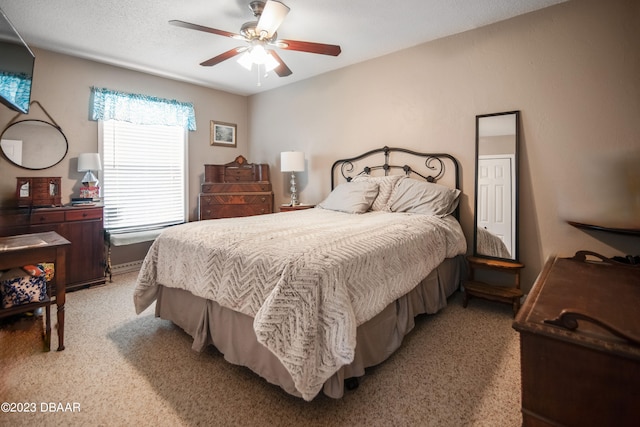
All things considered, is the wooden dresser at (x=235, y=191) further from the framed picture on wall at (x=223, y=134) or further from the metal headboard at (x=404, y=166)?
the metal headboard at (x=404, y=166)

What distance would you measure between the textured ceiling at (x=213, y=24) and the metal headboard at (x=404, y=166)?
114cm

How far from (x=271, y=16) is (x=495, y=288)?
109 inches

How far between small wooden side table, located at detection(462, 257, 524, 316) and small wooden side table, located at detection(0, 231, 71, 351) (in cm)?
307

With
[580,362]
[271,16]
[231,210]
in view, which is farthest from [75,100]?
[580,362]

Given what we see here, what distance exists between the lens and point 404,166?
3371mm

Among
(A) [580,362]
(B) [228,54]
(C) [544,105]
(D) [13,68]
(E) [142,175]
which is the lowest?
(A) [580,362]

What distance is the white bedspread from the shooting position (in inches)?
52.6

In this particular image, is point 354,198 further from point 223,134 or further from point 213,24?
point 223,134

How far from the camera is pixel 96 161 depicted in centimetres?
334

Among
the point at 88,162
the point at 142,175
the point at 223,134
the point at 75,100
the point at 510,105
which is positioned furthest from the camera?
the point at 223,134

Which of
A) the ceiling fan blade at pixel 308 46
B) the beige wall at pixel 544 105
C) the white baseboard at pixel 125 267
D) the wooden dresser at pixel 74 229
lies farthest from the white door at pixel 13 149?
the beige wall at pixel 544 105

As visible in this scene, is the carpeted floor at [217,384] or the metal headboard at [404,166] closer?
the carpeted floor at [217,384]

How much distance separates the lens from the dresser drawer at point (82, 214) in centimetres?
308

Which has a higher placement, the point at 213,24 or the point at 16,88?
the point at 213,24
